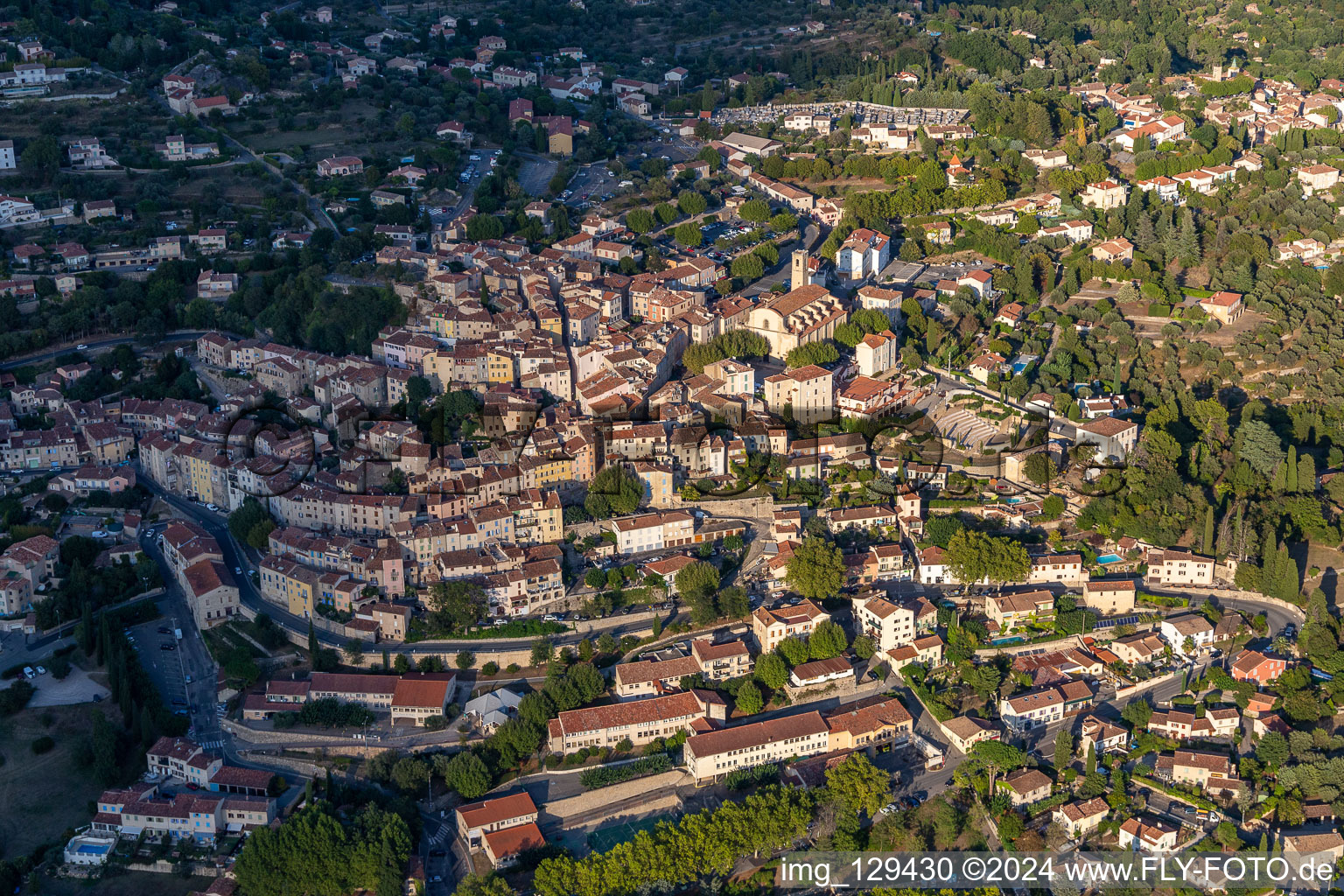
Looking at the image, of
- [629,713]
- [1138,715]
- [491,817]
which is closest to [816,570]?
[629,713]

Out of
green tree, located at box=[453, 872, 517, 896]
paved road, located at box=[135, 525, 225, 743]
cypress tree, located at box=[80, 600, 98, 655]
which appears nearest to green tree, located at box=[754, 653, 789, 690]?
green tree, located at box=[453, 872, 517, 896]

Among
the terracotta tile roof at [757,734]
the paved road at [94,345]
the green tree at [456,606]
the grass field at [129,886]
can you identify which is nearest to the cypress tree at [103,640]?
the grass field at [129,886]

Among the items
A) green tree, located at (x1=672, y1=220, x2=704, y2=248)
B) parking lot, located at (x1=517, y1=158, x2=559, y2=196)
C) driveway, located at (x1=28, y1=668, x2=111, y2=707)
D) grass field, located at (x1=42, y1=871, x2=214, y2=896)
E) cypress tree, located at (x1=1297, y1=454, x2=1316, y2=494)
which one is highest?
parking lot, located at (x1=517, y1=158, x2=559, y2=196)

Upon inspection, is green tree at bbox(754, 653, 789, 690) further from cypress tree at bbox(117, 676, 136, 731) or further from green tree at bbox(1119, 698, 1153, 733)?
cypress tree at bbox(117, 676, 136, 731)

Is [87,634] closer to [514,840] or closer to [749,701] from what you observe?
[514,840]

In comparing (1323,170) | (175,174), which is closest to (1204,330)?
(1323,170)

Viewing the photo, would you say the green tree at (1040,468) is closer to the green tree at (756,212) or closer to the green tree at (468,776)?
the green tree at (468,776)
